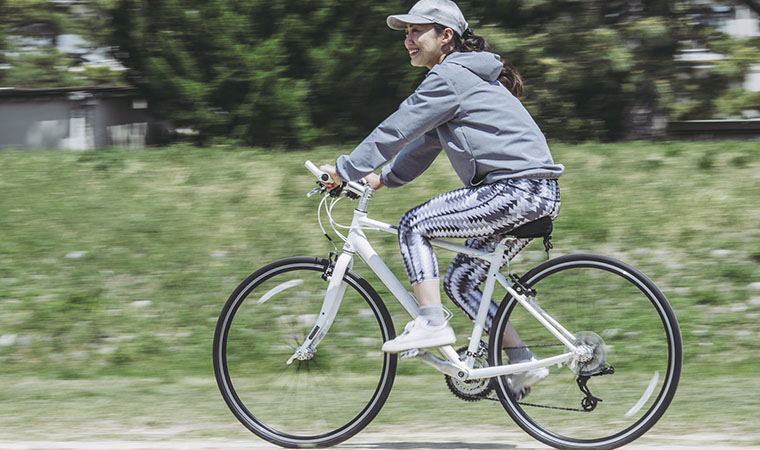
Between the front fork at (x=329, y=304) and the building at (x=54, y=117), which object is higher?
the front fork at (x=329, y=304)

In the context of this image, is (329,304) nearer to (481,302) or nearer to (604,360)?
(481,302)

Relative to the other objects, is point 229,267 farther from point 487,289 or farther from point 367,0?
point 367,0

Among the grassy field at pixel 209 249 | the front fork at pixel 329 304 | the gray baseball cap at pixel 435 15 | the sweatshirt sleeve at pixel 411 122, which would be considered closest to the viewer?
the sweatshirt sleeve at pixel 411 122

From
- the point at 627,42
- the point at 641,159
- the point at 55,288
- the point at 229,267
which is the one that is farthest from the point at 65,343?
the point at 627,42

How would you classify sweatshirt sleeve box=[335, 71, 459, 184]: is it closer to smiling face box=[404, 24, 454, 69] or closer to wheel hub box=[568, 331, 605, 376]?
smiling face box=[404, 24, 454, 69]

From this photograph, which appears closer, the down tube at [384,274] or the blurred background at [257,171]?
the down tube at [384,274]

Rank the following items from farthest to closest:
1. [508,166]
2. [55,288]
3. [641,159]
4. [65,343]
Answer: [641,159]
[55,288]
[65,343]
[508,166]

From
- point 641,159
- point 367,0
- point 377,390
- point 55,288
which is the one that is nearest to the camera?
point 377,390

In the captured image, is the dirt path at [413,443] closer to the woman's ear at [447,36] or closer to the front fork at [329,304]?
the front fork at [329,304]

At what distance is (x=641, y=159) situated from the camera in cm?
939

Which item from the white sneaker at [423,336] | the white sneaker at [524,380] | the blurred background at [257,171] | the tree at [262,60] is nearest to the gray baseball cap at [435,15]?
the white sneaker at [423,336]

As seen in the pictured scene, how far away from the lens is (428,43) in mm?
4352

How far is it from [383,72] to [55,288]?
587 centimetres

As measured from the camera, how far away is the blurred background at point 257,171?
6320 millimetres
